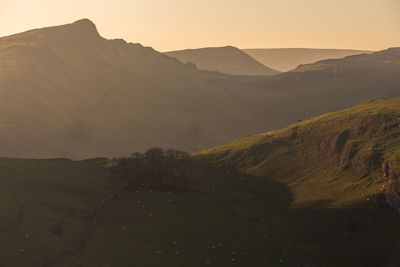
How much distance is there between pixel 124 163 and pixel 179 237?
1885 inches

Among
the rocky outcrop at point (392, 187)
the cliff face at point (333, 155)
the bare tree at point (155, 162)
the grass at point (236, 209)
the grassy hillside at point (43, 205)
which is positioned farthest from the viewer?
the bare tree at point (155, 162)

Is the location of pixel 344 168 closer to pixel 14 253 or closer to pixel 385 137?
pixel 385 137

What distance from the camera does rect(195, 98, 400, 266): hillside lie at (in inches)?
2537

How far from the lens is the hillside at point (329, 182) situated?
64.4 m

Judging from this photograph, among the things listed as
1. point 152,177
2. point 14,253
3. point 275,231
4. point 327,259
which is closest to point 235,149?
point 152,177

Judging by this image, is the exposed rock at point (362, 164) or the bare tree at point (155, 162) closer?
the exposed rock at point (362, 164)

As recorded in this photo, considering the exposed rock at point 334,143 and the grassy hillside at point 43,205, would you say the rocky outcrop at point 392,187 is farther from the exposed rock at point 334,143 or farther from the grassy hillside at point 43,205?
the grassy hillside at point 43,205

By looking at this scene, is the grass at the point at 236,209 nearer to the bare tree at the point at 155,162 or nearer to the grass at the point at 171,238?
the grass at the point at 171,238

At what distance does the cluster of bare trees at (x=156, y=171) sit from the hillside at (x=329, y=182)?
9.11 m

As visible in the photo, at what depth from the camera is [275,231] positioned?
74.8 metres

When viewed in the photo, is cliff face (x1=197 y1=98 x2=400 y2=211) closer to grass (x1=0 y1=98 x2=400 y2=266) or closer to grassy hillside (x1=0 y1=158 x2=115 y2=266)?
grass (x1=0 y1=98 x2=400 y2=266)

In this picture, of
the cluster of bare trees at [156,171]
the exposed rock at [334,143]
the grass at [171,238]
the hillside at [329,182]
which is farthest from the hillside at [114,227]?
the exposed rock at [334,143]

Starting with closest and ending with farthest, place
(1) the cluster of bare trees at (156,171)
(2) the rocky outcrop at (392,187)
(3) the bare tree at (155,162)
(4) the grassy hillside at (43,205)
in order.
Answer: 1. (4) the grassy hillside at (43,205)
2. (2) the rocky outcrop at (392,187)
3. (1) the cluster of bare trees at (156,171)
4. (3) the bare tree at (155,162)

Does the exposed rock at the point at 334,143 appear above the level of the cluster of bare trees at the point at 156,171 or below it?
above
